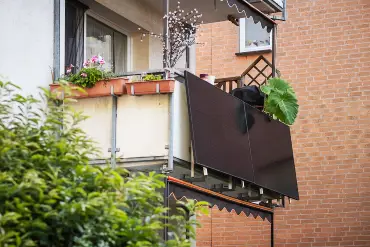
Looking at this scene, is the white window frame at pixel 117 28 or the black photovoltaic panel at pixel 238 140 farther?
the white window frame at pixel 117 28

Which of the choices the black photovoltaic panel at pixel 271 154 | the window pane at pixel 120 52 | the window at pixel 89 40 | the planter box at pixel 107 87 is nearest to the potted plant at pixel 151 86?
the planter box at pixel 107 87

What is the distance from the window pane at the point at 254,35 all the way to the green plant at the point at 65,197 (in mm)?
14346

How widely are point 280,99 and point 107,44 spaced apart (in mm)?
2773

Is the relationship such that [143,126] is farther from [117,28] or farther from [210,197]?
[117,28]

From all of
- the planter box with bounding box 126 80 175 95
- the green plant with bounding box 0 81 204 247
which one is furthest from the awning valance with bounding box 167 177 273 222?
the green plant with bounding box 0 81 204 247

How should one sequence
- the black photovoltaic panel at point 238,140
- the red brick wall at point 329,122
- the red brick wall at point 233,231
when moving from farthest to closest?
the red brick wall at point 233,231, the red brick wall at point 329,122, the black photovoltaic panel at point 238,140

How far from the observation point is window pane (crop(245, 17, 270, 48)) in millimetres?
22344

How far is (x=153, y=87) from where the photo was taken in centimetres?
1320

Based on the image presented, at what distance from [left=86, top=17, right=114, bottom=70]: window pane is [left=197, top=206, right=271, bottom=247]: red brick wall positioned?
6498mm

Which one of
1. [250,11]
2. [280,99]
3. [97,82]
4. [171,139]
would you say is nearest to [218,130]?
[171,139]

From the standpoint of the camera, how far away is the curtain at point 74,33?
1508 centimetres

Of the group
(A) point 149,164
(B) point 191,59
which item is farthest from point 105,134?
(B) point 191,59

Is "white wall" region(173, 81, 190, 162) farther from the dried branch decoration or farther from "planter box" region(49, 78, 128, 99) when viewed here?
"planter box" region(49, 78, 128, 99)

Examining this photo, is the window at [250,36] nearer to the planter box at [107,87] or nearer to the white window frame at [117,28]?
the white window frame at [117,28]
